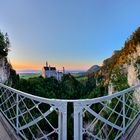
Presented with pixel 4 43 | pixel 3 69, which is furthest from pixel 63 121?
pixel 3 69

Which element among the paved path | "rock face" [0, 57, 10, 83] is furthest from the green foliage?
the paved path

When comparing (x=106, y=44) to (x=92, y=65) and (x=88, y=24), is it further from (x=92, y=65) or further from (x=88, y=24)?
(x=92, y=65)

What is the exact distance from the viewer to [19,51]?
13016mm

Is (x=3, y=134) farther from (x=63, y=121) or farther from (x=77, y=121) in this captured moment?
(x=77, y=121)

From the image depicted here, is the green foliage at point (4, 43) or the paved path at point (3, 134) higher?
the green foliage at point (4, 43)

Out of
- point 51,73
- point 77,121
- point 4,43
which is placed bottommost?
point 77,121

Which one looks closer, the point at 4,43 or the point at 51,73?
the point at 4,43

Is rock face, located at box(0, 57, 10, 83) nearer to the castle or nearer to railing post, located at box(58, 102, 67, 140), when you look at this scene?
railing post, located at box(58, 102, 67, 140)

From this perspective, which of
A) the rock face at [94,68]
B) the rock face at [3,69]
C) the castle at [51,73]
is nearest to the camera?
the rock face at [3,69]

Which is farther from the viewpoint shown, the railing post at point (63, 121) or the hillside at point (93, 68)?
the hillside at point (93, 68)

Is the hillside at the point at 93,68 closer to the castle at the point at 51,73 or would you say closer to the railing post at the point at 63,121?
the castle at the point at 51,73

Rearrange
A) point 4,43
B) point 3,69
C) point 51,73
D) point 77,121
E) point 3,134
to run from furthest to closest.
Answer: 1. point 51,73
2. point 3,69
3. point 4,43
4. point 3,134
5. point 77,121

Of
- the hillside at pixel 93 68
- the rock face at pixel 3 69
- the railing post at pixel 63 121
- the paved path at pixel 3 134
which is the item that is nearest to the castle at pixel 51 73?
the hillside at pixel 93 68

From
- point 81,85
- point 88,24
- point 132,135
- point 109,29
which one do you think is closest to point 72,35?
point 88,24
